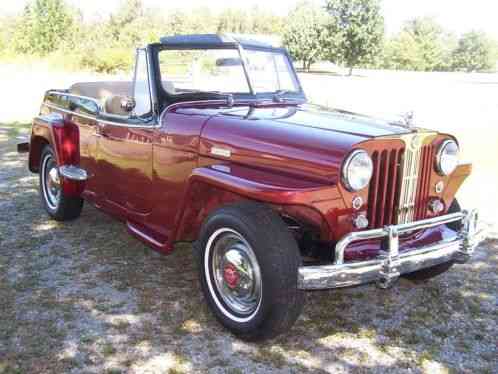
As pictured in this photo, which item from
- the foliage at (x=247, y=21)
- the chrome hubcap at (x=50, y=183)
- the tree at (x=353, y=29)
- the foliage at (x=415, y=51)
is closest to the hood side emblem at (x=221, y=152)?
the chrome hubcap at (x=50, y=183)

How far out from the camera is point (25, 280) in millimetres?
3785

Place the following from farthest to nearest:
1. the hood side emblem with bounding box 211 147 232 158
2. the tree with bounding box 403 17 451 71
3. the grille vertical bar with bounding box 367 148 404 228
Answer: the tree with bounding box 403 17 451 71, the hood side emblem with bounding box 211 147 232 158, the grille vertical bar with bounding box 367 148 404 228

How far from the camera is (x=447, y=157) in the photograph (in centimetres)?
325

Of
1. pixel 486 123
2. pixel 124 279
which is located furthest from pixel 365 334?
pixel 486 123

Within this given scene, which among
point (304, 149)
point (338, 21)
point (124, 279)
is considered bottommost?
point (124, 279)

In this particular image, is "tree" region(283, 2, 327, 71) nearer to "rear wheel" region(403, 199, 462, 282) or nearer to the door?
the door

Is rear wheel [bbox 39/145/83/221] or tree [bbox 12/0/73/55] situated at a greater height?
tree [bbox 12/0/73/55]

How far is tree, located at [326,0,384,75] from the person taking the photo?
47594 mm

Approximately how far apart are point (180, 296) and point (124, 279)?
1.73ft

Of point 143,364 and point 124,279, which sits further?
point 124,279

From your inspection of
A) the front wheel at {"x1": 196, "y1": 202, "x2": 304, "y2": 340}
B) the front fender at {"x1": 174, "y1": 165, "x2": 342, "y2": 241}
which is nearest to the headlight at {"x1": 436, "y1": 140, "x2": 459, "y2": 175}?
the front fender at {"x1": 174, "y1": 165, "x2": 342, "y2": 241}

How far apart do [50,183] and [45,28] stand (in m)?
34.1

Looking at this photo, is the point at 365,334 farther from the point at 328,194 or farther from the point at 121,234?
the point at 121,234

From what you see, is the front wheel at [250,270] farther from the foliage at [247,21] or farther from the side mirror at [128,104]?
the foliage at [247,21]
